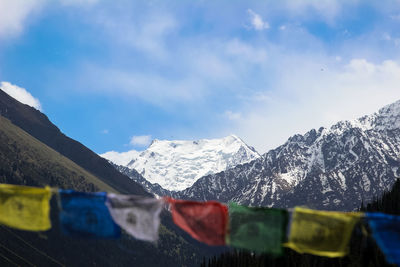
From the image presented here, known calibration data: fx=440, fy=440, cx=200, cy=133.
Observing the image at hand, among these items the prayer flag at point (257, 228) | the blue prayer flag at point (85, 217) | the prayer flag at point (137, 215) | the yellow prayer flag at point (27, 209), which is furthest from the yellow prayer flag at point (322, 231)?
the yellow prayer flag at point (27, 209)

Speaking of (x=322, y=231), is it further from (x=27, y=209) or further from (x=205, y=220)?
(x=27, y=209)

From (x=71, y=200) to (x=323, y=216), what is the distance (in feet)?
29.5

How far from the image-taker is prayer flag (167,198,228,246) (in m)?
16.1

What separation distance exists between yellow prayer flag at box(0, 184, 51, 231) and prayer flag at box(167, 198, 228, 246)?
15.1 feet

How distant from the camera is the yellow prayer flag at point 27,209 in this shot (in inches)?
634

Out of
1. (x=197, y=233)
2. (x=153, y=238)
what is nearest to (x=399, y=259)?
(x=197, y=233)

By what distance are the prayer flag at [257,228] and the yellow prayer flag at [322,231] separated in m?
0.56

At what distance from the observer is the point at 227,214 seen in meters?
16.2

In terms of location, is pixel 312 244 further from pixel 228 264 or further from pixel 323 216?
pixel 228 264

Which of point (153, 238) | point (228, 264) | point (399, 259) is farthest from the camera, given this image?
point (228, 264)

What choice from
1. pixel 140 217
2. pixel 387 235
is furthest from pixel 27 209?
pixel 387 235

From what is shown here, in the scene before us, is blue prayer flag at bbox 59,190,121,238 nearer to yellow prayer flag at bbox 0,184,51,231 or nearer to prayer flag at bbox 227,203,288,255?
yellow prayer flag at bbox 0,184,51,231

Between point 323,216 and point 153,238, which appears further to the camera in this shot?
point 153,238

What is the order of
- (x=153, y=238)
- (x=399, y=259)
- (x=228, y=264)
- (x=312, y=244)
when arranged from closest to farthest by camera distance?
(x=399, y=259) < (x=312, y=244) < (x=153, y=238) < (x=228, y=264)
